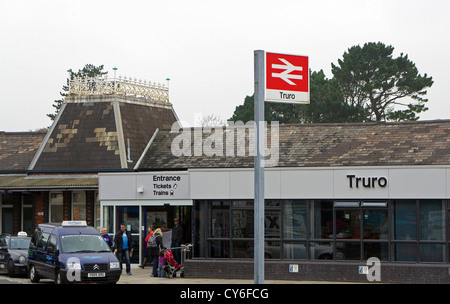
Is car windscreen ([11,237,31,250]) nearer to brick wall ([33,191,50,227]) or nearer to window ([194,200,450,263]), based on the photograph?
window ([194,200,450,263])

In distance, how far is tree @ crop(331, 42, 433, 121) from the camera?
65.2 meters

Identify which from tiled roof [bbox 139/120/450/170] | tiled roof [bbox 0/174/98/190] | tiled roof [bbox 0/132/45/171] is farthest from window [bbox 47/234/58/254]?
tiled roof [bbox 0/132/45/171]

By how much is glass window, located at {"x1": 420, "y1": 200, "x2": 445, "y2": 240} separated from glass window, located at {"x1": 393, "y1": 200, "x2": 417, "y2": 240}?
0.23m

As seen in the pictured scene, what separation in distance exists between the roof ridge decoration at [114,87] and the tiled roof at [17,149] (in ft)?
12.6

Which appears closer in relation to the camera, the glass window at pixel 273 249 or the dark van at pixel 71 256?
the dark van at pixel 71 256

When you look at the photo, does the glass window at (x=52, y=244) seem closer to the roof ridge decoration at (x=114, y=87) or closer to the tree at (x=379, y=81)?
the roof ridge decoration at (x=114, y=87)

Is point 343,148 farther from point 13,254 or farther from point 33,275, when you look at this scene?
point 13,254

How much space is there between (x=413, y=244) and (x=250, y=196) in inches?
204

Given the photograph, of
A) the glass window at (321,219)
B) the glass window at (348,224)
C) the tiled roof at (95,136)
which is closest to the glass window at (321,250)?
the glass window at (321,219)

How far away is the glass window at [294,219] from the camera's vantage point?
2455 cm

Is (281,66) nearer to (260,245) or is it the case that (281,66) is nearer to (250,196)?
(260,245)

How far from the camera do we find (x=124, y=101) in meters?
34.2

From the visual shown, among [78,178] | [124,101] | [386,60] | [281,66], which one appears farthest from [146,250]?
[386,60]
